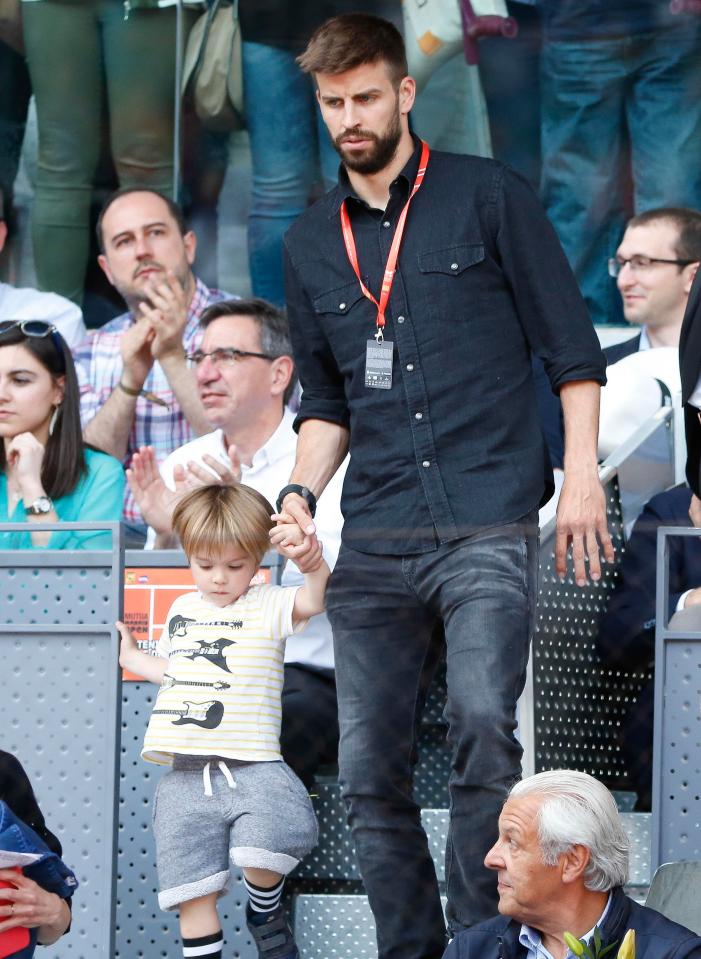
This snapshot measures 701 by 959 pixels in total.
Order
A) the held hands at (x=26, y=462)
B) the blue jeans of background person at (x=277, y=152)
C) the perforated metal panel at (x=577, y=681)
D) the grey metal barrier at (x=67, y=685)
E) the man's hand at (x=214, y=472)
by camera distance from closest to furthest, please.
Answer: the grey metal barrier at (x=67, y=685), the perforated metal panel at (x=577, y=681), the man's hand at (x=214, y=472), the held hands at (x=26, y=462), the blue jeans of background person at (x=277, y=152)

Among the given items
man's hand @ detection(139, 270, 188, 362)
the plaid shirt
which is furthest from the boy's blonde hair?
man's hand @ detection(139, 270, 188, 362)

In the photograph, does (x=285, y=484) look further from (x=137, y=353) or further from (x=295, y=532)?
(x=137, y=353)

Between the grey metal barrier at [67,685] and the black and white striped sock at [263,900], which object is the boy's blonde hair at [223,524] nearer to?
the grey metal barrier at [67,685]

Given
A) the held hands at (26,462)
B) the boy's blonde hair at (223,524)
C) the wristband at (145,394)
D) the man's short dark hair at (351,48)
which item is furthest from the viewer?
the wristband at (145,394)

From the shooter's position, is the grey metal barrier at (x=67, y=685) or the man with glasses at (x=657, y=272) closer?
the grey metal barrier at (x=67, y=685)

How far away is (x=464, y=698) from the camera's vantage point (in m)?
3.25

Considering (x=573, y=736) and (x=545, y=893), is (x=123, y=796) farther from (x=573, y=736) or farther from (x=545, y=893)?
(x=545, y=893)

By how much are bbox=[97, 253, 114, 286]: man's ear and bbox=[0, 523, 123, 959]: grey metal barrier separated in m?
2.18

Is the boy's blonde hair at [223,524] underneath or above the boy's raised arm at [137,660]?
above

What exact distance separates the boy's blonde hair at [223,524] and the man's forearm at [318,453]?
177mm

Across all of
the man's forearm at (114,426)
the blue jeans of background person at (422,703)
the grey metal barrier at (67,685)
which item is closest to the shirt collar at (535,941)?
the blue jeans of background person at (422,703)

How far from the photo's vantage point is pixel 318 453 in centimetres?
377

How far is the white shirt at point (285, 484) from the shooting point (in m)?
4.56

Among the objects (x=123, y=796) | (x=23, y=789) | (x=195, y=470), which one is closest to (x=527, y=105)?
(x=195, y=470)
